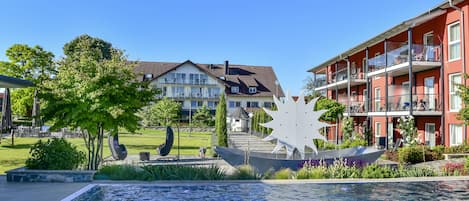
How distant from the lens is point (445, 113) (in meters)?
20.3

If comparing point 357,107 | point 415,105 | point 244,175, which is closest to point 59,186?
point 244,175

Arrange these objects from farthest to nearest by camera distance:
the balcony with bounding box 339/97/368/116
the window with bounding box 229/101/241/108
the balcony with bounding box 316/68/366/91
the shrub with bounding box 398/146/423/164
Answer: the window with bounding box 229/101/241/108
the balcony with bounding box 316/68/366/91
the balcony with bounding box 339/97/368/116
the shrub with bounding box 398/146/423/164

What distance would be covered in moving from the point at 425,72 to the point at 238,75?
50.2 metres

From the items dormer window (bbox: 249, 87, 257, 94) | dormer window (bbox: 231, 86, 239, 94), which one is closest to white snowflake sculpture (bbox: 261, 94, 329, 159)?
dormer window (bbox: 231, 86, 239, 94)

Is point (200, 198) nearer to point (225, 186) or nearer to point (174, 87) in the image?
point (225, 186)

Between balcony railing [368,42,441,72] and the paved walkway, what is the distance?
61.8 feet

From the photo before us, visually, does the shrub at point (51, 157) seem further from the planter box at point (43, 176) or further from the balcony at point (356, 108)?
the balcony at point (356, 108)

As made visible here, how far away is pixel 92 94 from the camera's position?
1133 centimetres

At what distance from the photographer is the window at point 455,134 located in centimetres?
1945

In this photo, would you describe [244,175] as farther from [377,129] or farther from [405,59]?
[377,129]

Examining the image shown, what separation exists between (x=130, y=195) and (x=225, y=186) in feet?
8.48

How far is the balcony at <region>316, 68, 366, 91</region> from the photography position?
30.1 m

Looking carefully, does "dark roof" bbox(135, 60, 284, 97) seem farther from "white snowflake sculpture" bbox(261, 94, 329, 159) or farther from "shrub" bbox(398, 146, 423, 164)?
"white snowflake sculpture" bbox(261, 94, 329, 159)

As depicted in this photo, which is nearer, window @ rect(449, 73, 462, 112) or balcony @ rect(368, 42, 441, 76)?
window @ rect(449, 73, 462, 112)
